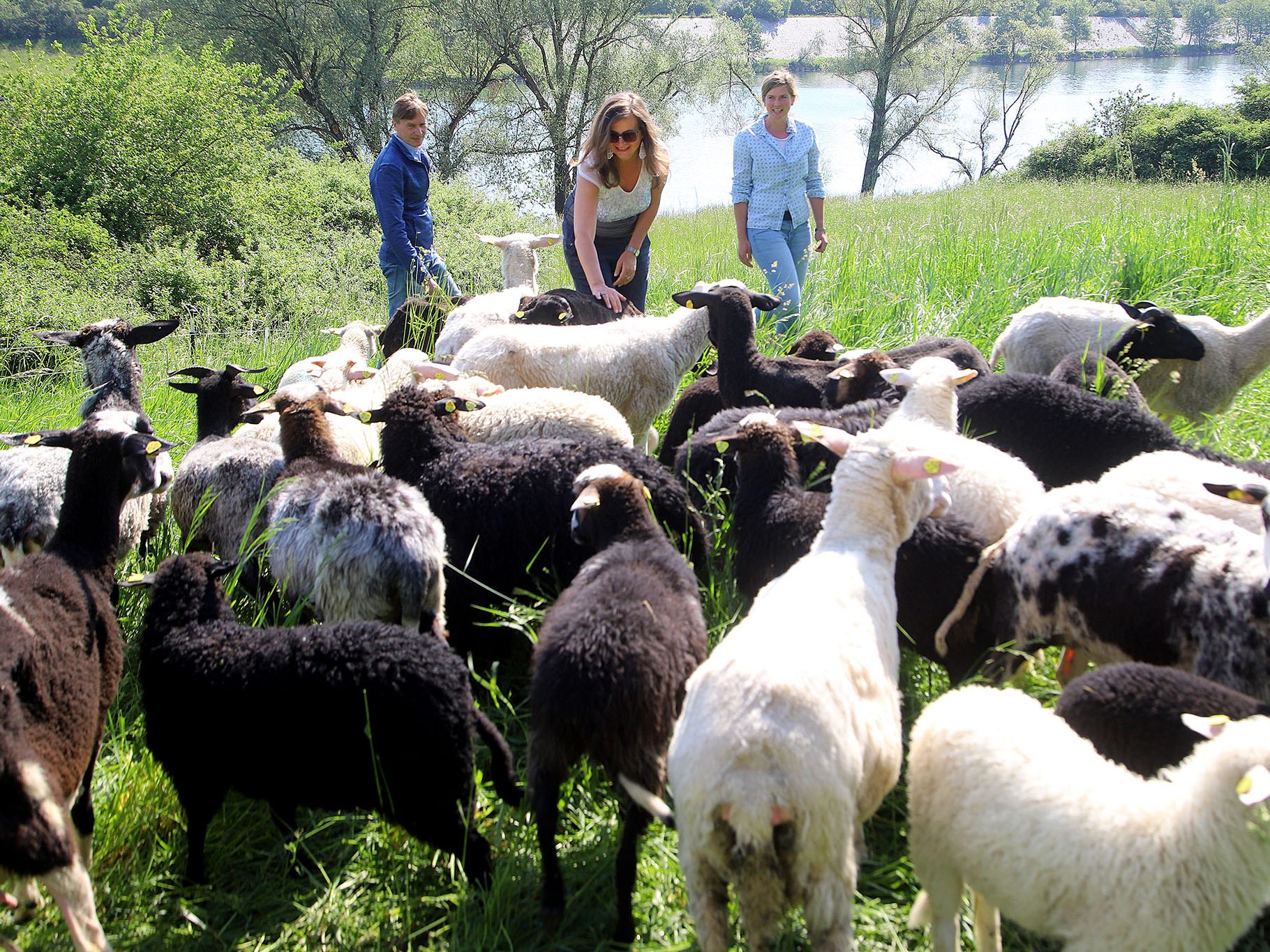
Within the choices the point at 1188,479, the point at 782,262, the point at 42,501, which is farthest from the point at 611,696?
the point at 782,262

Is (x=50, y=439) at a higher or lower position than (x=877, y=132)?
lower

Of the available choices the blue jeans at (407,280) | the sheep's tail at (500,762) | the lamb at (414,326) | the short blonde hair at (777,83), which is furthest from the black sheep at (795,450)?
the blue jeans at (407,280)

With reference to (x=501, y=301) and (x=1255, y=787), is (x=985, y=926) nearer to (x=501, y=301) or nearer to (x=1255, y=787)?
(x=1255, y=787)

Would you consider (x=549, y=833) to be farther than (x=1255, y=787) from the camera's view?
Yes

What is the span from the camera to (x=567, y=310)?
659cm

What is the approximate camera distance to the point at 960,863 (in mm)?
2242

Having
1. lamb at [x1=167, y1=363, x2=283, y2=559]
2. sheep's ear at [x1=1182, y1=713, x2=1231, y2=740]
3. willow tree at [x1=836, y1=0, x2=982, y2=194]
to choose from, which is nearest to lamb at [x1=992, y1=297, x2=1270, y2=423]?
sheep's ear at [x1=1182, y1=713, x2=1231, y2=740]

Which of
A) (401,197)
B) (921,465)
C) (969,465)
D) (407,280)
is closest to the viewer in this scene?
(921,465)

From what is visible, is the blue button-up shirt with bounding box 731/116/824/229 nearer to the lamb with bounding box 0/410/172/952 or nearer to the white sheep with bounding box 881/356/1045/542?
the white sheep with bounding box 881/356/1045/542

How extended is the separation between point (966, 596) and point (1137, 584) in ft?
1.71

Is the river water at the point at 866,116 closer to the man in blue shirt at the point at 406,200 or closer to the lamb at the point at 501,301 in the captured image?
the lamb at the point at 501,301

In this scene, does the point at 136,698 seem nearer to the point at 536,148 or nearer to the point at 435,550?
the point at 435,550

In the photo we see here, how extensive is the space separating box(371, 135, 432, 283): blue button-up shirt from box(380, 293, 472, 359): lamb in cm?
36

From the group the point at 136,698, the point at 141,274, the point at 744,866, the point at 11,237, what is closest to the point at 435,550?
the point at 136,698
